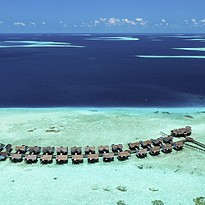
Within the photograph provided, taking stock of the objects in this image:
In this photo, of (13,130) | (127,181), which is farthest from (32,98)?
(127,181)

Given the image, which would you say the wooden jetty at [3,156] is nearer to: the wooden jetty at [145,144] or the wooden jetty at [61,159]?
the wooden jetty at [61,159]

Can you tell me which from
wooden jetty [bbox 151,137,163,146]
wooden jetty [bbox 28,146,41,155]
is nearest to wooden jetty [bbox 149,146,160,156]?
wooden jetty [bbox 151,137,163,146]

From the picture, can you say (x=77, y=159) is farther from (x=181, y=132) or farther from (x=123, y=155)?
(x=181, y=132)

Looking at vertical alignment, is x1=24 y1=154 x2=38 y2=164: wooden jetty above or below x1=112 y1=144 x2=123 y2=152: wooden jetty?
below

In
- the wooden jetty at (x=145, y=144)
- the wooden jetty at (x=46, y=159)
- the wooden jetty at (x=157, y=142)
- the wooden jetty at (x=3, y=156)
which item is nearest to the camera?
the wooden jetty at (x=46, y=159)

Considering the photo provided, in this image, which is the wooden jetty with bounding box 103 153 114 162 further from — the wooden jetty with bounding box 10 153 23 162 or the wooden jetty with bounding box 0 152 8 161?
the wooden jetty with bounding box 0 152 8 161

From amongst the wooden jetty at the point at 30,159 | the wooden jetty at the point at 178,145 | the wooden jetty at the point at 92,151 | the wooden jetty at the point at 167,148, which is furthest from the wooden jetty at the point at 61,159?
the wooden jetty at the point at 178,145
